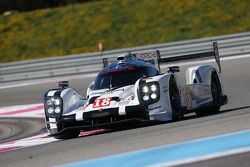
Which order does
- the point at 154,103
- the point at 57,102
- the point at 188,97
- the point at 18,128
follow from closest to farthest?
the point at 154,103
the point at 57,102
the point at 188,97
the point at 18,128

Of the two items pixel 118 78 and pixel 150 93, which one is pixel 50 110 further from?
pixel 150 93

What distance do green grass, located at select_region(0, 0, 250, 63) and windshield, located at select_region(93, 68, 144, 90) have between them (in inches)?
648

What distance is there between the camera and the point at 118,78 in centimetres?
1191

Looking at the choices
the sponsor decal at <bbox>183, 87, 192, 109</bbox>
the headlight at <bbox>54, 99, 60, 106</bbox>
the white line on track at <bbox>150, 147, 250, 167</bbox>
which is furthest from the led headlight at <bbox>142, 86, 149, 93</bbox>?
the white line on track at <bbox>150, 147, 250, 167</bbox>

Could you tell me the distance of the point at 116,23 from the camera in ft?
102

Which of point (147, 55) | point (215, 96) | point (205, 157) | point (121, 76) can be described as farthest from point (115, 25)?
point (205, 157)

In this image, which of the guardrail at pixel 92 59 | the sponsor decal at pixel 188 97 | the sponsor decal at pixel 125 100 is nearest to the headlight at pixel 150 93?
the sponsor decal at pixel 125 100

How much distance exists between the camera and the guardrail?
2194cm

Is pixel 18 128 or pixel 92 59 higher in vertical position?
pixel 92 59

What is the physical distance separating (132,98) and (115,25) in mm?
20300

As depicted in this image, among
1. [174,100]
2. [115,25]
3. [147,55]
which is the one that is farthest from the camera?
[115,25]

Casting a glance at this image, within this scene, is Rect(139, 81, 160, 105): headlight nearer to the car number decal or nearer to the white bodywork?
the white bodywork

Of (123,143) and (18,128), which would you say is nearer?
(123,143)

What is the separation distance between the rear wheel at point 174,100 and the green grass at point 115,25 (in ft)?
55.5
